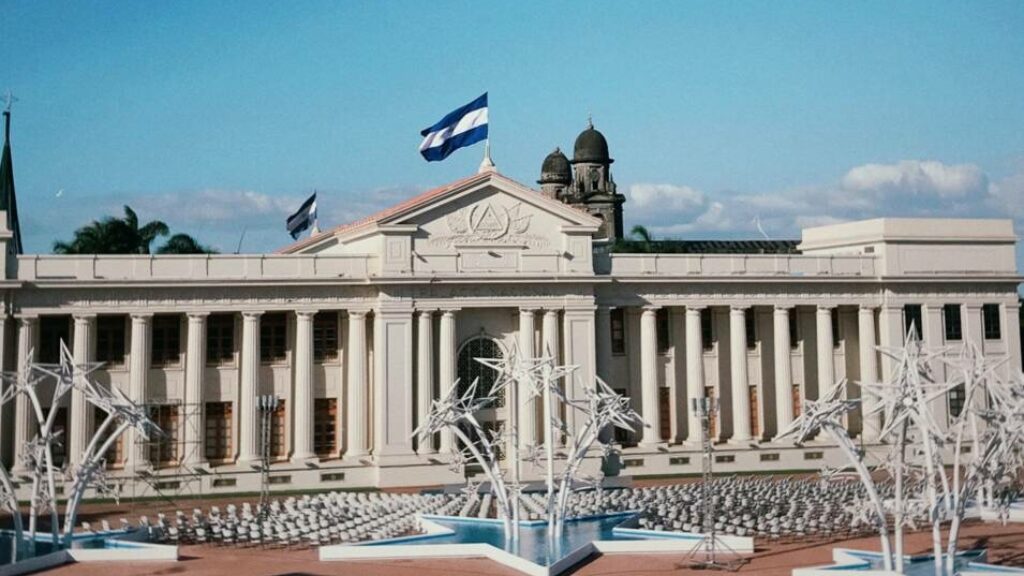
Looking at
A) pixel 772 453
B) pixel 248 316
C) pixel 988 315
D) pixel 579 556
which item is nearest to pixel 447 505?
pixel 579 556

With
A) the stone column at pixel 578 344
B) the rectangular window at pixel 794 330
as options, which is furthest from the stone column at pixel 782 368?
the stone column at pixel 578 344

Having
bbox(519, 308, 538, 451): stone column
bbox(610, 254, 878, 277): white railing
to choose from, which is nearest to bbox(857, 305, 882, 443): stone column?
bbox(610, 254, 878, 277): white railing

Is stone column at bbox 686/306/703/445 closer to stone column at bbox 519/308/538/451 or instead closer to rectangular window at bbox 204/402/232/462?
stone column at bbox 519/308/538/451

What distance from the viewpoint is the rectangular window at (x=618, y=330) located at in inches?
1785

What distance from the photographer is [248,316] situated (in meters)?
39.8

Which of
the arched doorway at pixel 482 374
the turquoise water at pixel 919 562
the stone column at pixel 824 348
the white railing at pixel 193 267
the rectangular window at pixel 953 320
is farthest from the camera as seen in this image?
the rectangular window at pixel 953 320

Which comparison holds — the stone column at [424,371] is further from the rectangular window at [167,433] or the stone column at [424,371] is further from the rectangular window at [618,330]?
the rectangular window at [167,433]

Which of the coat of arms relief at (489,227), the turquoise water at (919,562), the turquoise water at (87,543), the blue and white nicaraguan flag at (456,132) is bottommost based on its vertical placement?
the turquoise water at (919,562)

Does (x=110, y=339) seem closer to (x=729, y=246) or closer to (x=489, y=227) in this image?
(x=489, y=227)

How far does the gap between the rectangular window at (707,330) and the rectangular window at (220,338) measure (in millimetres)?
19179

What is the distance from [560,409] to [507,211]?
7.76 meters

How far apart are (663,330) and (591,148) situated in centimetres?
4348

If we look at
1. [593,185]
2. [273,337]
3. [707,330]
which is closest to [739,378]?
[707,330]

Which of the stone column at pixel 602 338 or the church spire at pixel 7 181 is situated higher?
the church spire at pixel 7 181
